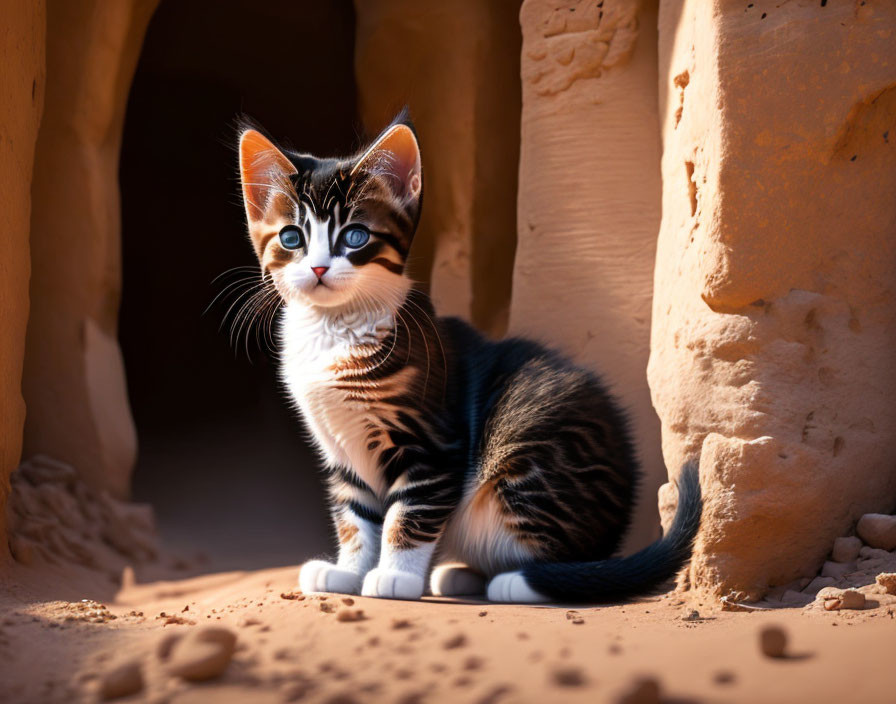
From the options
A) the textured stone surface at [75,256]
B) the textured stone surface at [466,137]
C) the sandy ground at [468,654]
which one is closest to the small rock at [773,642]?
the sandy ground at [468,654]

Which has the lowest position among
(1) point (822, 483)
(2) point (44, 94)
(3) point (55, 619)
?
(3) point (55, 619)

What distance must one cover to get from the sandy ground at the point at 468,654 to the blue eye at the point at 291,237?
1029mm

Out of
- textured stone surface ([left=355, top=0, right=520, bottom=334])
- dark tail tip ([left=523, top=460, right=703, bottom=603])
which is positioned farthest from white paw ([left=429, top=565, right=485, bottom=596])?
textured stone surface ([left=355, top=0, right=520, bottom=334])

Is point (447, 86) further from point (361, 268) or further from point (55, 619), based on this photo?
point (55, 619)

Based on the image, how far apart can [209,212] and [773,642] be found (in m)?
5.06

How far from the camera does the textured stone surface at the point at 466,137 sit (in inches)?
173

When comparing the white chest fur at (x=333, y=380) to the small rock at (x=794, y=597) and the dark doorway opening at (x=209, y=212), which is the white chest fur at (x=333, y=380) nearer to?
the small rock at (x=794, y=597)

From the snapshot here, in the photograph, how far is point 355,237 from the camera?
276 centimetres

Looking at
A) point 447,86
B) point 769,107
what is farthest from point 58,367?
point 769,107

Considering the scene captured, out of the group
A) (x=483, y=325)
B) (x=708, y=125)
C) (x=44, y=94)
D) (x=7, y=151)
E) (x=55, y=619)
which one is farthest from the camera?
(x=483, y=325)

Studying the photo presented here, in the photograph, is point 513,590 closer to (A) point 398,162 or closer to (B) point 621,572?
(B) point 621,572

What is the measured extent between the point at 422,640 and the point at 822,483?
124 cm

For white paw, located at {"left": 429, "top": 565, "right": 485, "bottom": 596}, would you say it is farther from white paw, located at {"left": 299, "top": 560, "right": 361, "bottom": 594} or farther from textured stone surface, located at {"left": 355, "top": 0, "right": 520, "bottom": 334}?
textured stone surface, located at {"left": 355, "top": 0, "right": 520, "bottom": 334}

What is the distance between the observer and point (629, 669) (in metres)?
1.68
